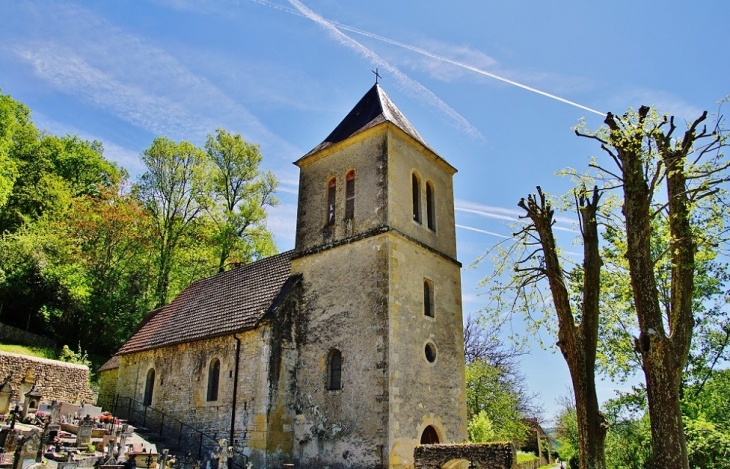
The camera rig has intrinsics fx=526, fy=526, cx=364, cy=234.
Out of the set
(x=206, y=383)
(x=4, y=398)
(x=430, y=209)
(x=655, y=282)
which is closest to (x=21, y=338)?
(x=4, y=398)

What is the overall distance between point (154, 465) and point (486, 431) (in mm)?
16221

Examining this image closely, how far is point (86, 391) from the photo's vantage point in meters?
23.3

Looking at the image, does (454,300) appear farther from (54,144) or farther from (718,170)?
(54,144)

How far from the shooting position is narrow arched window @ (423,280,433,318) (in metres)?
17.1

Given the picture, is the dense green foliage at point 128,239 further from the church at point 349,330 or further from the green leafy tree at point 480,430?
the green leafy tree at point 480,430

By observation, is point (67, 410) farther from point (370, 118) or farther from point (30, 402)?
point (370, 118)

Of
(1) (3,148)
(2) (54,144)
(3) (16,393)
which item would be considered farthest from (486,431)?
(2) (54,144)

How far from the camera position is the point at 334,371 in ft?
52.7

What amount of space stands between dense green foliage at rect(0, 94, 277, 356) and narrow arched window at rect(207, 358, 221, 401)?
15445mm

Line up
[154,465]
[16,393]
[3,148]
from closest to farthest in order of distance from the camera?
[154,465] < [16,393] < [3,148]

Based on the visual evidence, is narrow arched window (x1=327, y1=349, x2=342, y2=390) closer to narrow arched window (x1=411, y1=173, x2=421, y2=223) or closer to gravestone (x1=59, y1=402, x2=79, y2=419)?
narrow arched window (x1=411, y1=173, x2=421, y2=223)

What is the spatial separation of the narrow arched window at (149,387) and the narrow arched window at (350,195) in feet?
36.3

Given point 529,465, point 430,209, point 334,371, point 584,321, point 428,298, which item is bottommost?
point 529,465

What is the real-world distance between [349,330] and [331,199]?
5144 mm
